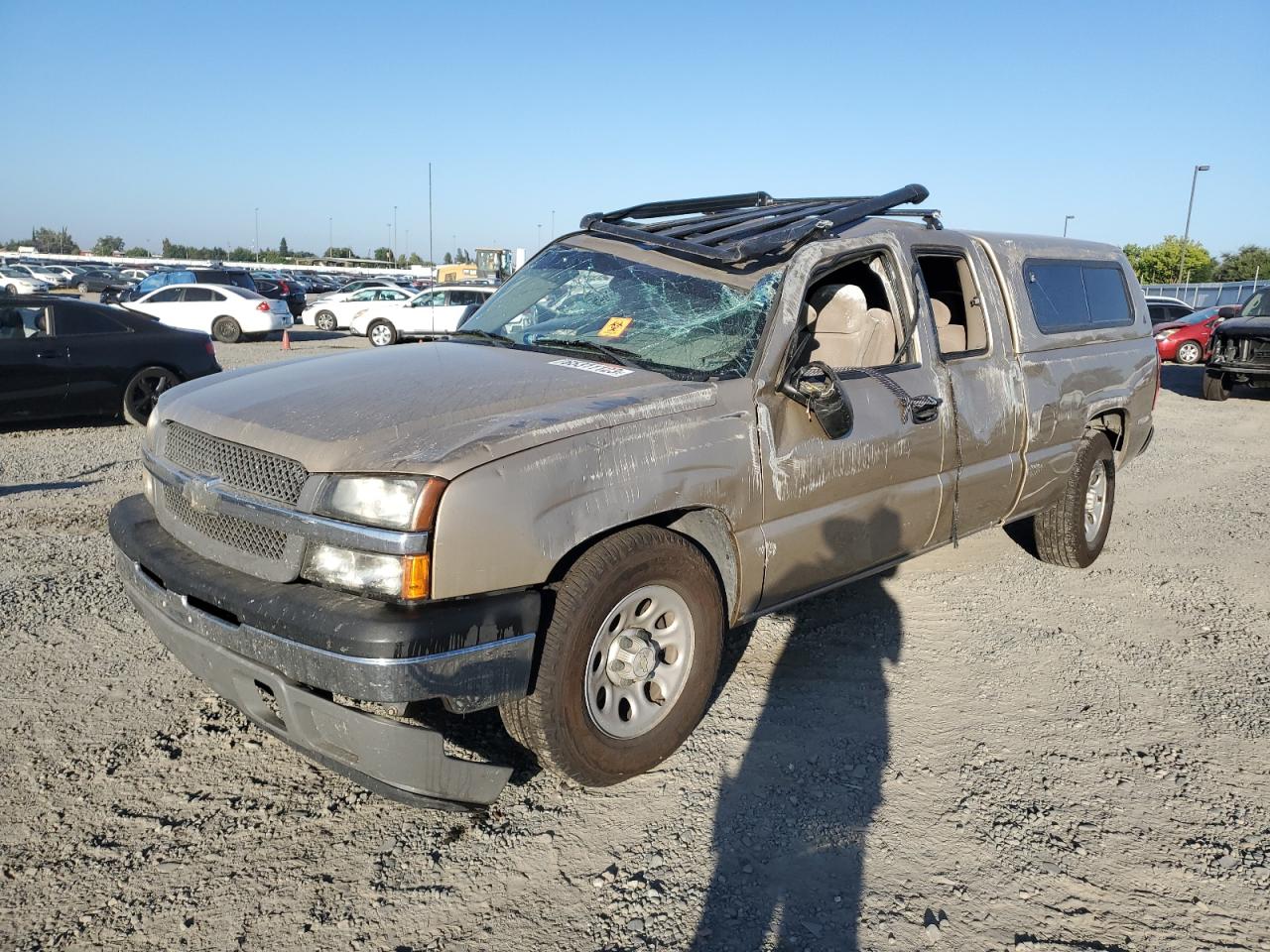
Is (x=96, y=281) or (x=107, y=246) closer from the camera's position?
(x=96, y=281)

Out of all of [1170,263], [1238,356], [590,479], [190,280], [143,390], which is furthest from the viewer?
[1170,263]

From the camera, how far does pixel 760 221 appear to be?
4.41 m

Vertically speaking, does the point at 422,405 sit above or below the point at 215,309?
below

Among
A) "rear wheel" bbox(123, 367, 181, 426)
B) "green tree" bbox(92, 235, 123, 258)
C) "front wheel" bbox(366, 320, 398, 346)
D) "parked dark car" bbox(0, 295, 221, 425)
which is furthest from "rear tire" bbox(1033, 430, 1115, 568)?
"green tree" bbox(92, 235, 123, 258)

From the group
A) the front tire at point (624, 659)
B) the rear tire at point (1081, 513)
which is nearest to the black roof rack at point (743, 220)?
the front tire at point (624, 659)

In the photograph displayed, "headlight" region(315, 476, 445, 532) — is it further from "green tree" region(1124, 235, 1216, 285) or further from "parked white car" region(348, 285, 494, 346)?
"green tree" region(1124, 235, 1216, 285)

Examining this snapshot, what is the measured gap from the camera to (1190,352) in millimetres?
21062

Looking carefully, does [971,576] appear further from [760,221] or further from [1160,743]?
[760,221]

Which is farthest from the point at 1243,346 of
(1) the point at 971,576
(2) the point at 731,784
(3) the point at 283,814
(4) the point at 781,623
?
(3) the point at 283,814

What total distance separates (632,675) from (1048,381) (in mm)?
3134

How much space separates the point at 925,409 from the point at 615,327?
142 cm

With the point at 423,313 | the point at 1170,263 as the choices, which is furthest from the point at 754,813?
the point at 1170,263

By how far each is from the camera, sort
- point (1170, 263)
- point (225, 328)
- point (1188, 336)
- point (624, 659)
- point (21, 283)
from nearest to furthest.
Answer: point (624, 659) → point (1188, 336) → point (225, 328) → point (21, 283) → point (1170, 263)

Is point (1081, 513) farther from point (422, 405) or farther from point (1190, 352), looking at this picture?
point (1190, 352)
